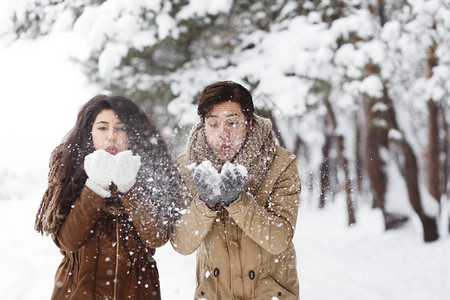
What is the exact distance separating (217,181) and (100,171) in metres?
0.54

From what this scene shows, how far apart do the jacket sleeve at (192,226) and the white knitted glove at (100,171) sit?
38 cm

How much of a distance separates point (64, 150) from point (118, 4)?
2.82 metres

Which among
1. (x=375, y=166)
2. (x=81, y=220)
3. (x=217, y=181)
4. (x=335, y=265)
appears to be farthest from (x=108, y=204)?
(x=375, y=166)

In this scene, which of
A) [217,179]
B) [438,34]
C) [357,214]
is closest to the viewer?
[217,179]

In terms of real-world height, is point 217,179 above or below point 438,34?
below

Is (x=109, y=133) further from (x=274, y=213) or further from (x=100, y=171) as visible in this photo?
(x=274, y=213)

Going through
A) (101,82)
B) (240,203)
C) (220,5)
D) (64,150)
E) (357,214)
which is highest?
(220,5)

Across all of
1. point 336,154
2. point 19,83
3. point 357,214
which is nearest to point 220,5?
point 19,83

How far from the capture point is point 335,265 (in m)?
6.80

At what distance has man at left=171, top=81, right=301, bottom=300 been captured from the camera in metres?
2.18

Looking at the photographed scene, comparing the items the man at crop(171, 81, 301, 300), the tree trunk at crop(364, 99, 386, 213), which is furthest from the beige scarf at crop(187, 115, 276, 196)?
the tree trunk at crop(364, 99, 386, 213)

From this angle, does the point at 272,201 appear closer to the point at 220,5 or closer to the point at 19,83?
the point at 220,5

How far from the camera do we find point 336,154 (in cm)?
1177

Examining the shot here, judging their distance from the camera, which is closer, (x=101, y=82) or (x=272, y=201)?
(x=272, y=201)
